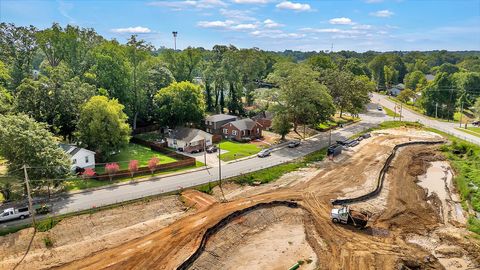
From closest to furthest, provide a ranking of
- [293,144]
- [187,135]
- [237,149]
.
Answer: [187,135]
[237,149]
[293,144]

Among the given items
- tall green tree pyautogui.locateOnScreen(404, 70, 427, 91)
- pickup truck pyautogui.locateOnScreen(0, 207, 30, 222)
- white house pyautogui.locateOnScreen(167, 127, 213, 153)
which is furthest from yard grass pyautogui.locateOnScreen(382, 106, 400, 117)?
pickup truck pyautogui.locateOnScreen(0, 207, 30, 222)

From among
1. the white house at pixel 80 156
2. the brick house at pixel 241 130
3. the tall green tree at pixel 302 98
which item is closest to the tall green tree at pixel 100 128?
the white house at pixel 80 156

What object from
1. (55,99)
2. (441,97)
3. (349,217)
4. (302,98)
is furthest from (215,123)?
(441,97)

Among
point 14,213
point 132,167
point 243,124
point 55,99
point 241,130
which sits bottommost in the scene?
point 14,213

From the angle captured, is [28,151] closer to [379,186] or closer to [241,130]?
[241,130]

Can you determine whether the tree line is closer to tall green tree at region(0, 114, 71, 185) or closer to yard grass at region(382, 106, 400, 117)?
tall green tree at region(0, 114, 71, 185)

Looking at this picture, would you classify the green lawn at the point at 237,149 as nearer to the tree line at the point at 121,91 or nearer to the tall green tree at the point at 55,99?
the tree line at the point at 121,91
